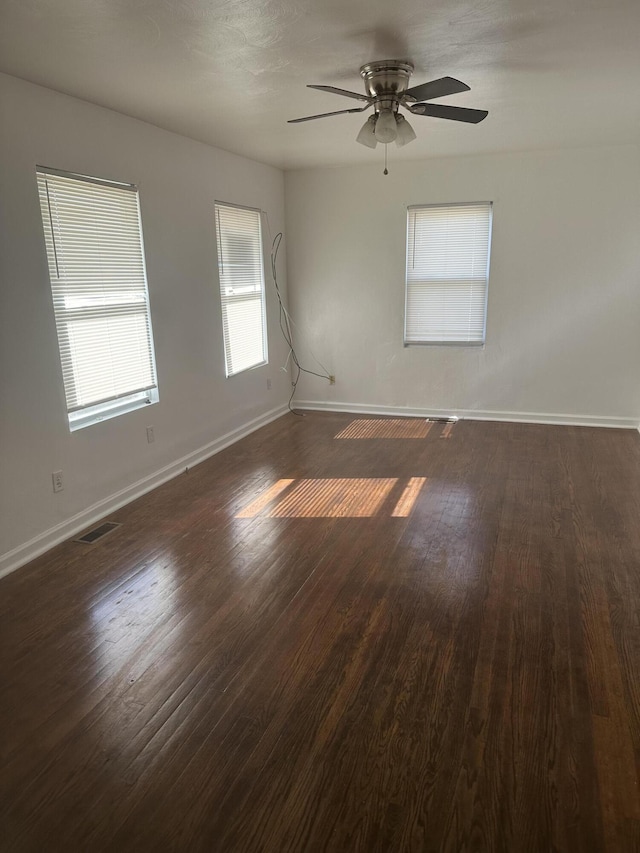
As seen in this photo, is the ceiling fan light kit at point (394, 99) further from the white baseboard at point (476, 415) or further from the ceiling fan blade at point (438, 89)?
the white baseboard at point (476, 415)

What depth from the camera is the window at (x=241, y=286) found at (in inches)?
193

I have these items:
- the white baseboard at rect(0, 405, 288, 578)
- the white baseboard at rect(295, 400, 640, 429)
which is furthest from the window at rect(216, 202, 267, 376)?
the white baseboard at rect(295, 400, 640, 429)

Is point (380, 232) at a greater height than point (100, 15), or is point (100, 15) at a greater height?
point (100, 15)

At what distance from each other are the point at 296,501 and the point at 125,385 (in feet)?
4.58

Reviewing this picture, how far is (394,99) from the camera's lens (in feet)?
9.46

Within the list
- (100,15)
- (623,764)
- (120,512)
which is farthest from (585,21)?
(120,512)

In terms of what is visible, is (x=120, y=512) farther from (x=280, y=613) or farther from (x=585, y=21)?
(x=585, y=21)

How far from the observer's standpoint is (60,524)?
3293 mm

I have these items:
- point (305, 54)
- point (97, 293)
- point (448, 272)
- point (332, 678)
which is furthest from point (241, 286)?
point (332, 678)

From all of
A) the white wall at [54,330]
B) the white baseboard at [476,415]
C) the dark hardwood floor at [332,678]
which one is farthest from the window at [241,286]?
the dark hardwood floor at [332,678]

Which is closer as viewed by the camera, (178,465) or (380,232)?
(178,465)

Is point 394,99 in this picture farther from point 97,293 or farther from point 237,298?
point 237,298

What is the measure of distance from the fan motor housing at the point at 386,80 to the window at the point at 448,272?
2.67m

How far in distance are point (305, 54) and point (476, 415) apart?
3974mm
